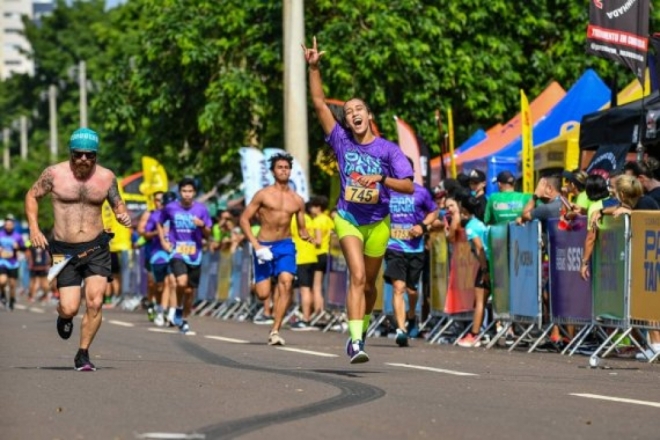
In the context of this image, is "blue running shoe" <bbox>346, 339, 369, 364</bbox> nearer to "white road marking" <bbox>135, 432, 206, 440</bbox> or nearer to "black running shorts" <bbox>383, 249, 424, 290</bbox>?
"white road marking" <bbox>135, 432, 206, 440</bbox>

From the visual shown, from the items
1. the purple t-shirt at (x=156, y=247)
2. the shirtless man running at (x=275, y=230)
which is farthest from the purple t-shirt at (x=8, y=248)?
the shirtless man running at (x=275, y=230)

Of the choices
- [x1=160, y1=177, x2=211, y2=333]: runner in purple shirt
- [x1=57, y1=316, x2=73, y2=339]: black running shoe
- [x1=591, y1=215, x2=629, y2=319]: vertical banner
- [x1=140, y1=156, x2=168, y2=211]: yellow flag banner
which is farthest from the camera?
[x1=140, y1=156, x2=168, y2=211]: yellow flag banner

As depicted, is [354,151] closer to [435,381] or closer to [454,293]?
[435,381]

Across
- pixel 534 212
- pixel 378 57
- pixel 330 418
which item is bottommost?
pixel 330 418

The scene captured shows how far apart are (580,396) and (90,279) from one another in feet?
14.1

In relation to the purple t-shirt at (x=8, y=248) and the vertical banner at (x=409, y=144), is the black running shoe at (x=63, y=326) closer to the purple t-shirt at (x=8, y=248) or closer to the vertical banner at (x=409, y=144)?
the vertical banner at (x=409, y=144)

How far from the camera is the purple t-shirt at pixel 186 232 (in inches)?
936

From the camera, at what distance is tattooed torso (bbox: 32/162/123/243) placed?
557 inches

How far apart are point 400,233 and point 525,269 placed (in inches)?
104

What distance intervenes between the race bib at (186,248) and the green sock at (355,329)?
980 cm

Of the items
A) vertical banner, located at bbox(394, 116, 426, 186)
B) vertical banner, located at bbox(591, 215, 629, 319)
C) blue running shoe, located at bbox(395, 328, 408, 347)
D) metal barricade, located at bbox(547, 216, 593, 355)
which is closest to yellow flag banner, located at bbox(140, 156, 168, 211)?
vertical banner, located at bbox(394, 116, 426, 186)

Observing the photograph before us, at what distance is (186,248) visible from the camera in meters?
23.8

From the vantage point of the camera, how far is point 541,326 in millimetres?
18469

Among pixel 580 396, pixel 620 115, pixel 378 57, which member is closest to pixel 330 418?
pixel 580 396
